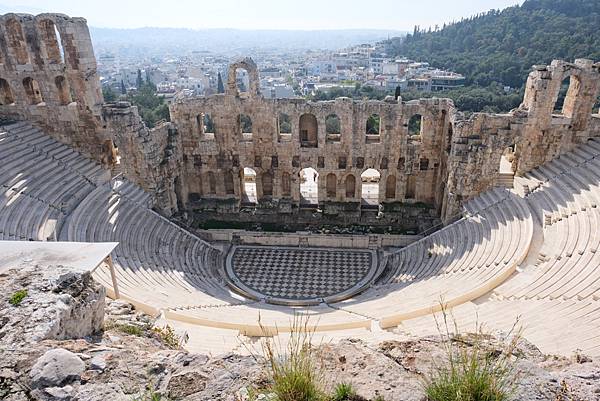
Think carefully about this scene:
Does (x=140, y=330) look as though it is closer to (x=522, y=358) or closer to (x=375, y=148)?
(x=522, y=358)

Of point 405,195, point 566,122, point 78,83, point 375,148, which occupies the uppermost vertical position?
point 78,83

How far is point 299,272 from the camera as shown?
74.7 feet

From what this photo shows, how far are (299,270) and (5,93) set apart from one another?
68.1ft

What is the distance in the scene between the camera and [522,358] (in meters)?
6.48

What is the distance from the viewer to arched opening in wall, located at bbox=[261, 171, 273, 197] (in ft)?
92.3

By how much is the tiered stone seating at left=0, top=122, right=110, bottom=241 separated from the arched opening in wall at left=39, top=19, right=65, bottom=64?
4.29 meters

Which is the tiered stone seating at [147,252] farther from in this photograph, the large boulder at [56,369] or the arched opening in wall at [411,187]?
the arched opening in wall at [411,187]

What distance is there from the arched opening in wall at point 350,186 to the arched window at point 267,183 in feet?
16.7

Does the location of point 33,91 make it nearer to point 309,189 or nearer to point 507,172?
point 309,189

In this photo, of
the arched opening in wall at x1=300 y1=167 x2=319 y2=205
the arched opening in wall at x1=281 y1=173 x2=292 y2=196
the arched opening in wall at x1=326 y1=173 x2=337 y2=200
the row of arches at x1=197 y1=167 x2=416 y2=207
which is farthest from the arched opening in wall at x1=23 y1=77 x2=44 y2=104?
the arched opening in wall at x1=326 y1=173 x2=337 y2=200

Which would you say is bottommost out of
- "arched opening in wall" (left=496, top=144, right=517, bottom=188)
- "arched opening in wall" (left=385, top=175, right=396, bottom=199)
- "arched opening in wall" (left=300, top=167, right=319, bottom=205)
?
"arched opening in wall" (left=300, top=167, right=319, bottom=205)

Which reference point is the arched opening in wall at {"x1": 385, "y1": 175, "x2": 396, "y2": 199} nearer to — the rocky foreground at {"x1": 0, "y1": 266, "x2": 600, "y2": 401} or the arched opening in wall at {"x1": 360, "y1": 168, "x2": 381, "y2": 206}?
the arched opening in wall at {"x1": 360, "y1": 168, "x2": 381, "y2": 206}

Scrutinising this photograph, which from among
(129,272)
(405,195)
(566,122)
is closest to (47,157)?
(129,272)

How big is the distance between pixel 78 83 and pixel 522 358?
2597cm
